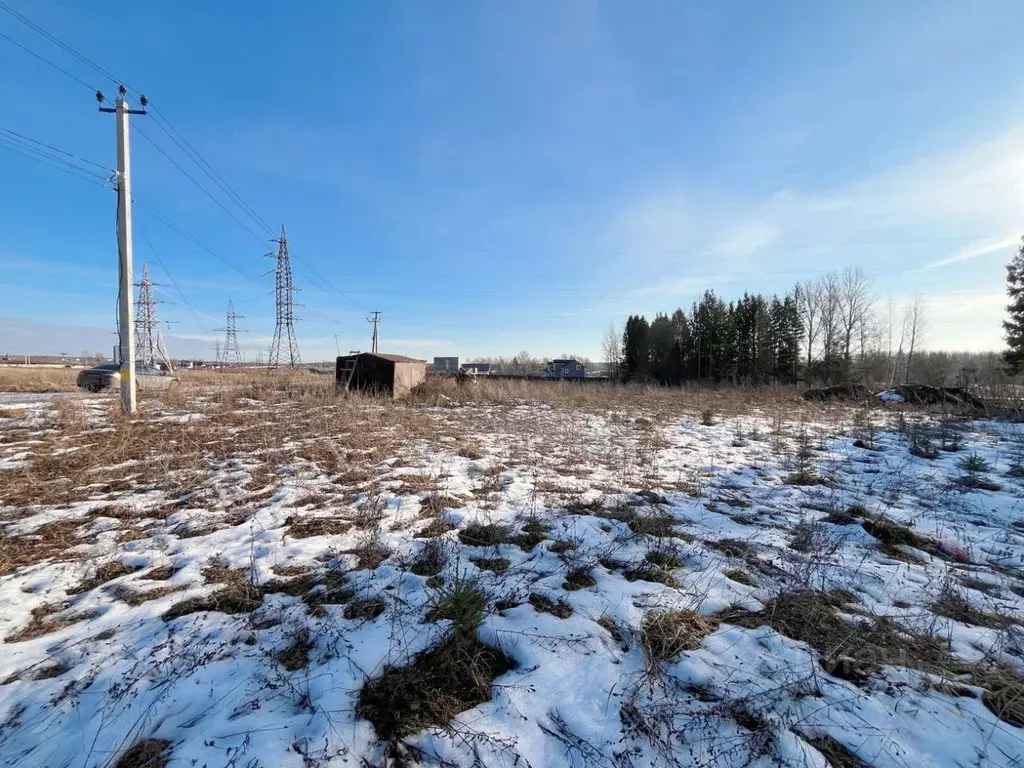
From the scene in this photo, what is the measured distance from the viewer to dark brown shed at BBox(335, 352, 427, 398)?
46.8 feet

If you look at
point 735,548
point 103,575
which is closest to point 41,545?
point 103,575

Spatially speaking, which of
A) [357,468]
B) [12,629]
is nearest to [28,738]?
[12,629]

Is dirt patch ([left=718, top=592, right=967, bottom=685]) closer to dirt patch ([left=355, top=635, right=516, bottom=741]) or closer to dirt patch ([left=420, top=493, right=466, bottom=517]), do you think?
dirt patch ([left=355, top=635, right=516, bottom=741])

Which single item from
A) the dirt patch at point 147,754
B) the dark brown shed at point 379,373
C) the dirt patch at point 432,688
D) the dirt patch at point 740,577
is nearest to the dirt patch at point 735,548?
the dirt patch at point 740,577

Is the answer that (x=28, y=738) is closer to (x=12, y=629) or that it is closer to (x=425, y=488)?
(x=12, y=629)

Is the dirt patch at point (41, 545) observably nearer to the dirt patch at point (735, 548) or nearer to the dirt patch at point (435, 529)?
the dirt patch at point (435, 529)

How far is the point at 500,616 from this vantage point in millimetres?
2512

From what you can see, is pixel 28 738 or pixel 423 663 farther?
pixel 423 663

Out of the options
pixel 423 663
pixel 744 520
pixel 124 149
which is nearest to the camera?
pixel 423 663

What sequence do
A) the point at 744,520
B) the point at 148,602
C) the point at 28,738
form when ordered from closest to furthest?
the point at 28,738
the point at 148,602
the point at 744,520

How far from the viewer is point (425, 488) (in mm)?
5051

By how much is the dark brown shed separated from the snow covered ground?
8330mm

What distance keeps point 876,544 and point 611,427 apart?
→ 22.0ft

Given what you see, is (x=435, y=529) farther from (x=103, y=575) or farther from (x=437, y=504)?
(x=103, y=575)
